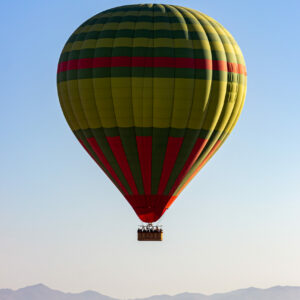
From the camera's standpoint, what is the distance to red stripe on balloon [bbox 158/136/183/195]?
4684cm

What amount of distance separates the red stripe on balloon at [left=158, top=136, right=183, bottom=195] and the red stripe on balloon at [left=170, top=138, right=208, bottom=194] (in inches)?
26.6

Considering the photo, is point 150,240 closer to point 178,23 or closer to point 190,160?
point 190,160

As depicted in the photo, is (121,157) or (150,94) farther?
(121,157)

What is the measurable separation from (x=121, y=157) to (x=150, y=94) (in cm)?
378

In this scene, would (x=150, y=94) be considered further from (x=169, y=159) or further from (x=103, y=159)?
(x=103, y=159)

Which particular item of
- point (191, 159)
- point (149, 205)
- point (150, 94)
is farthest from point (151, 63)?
point (149, 205)

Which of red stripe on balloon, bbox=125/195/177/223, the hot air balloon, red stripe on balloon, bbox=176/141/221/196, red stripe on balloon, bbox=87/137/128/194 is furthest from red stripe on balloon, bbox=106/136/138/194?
red stripe on balloon, bbox=176/141/221/196

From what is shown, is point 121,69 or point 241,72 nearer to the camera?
point 121,69

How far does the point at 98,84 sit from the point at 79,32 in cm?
380

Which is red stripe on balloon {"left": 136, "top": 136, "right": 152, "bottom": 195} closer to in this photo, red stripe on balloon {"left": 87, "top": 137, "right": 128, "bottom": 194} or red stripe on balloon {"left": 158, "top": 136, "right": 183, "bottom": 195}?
red stripe on balloon {"left": 158, "top": 136, "right": 183, "bottom": 195}

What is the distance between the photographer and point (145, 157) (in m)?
47.0

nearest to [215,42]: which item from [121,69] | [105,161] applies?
[121,69]

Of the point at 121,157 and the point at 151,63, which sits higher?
the point at 151,63

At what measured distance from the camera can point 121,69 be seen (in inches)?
1811
